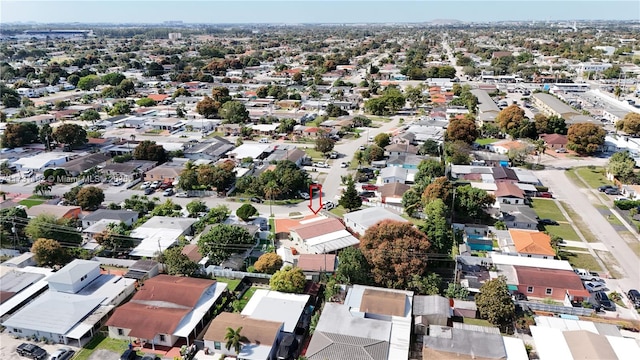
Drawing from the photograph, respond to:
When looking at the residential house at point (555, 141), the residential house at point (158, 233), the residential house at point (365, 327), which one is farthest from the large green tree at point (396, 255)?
the residential house at point (555, 141)

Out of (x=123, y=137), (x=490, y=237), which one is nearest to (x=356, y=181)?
(x=490, y=237)

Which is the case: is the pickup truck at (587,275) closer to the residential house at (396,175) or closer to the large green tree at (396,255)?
the large green tree at (396,255)

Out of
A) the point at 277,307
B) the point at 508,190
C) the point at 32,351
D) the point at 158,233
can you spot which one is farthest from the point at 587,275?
the point at 32,351

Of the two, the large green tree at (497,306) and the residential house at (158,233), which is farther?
the residential house at (158,233)

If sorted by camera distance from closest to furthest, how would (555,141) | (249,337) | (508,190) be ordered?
(249,337), (508,190), (555,141)

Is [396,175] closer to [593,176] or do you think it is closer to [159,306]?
[593,176]

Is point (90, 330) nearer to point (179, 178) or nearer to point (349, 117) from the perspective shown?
point (179, 178)

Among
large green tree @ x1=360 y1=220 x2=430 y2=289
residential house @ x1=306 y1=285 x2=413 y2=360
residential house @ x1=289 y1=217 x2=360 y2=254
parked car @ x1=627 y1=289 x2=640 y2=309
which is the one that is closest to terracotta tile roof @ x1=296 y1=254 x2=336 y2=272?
residential house @ x1=289 y1=217 x2=360 y2=254
